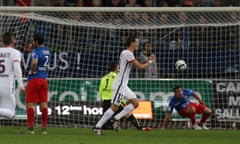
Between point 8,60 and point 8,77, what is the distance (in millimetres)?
368

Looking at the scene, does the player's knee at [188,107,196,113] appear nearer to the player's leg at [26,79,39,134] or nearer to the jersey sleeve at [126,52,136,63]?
the jersey sleeve at [126,52,136,63]

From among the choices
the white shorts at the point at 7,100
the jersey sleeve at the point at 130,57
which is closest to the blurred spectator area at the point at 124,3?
the jersey sleeve at the point at 130,57

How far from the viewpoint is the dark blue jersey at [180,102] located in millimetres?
21578

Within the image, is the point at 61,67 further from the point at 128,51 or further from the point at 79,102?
the point at 128,51

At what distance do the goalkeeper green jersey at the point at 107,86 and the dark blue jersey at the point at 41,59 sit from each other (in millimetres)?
3040

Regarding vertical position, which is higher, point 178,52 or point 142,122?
point 178,52

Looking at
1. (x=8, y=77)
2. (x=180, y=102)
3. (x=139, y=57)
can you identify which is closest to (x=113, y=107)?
(x=8, y=77)

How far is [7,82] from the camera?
1634 centimetres

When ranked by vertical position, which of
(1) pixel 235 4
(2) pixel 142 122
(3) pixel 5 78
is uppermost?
(1) pixel 235 4

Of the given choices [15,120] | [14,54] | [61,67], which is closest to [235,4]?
[61,67]

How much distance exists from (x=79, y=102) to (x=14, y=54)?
19.1ft

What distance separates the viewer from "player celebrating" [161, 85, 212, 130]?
70.7 feet

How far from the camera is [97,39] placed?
891 inches

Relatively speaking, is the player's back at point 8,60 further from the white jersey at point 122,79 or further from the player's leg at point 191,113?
the player's leg at point 191,113
